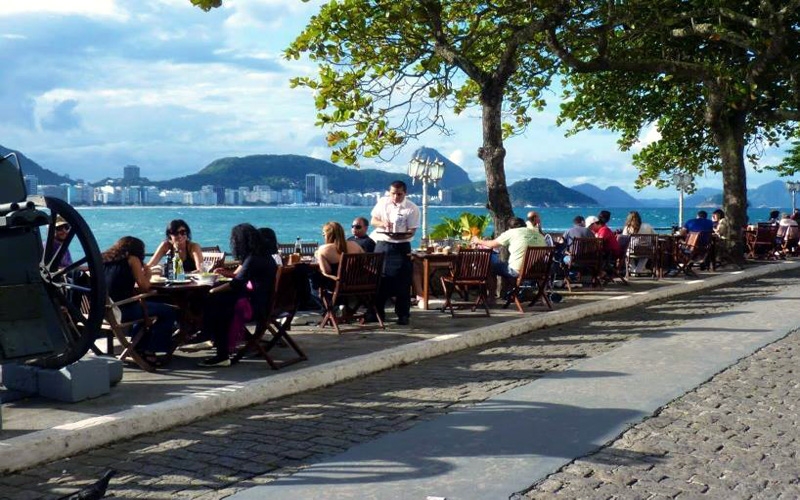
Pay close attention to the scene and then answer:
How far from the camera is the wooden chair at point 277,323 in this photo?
9125 millimetres

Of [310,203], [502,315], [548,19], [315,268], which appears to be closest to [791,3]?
[548,19]

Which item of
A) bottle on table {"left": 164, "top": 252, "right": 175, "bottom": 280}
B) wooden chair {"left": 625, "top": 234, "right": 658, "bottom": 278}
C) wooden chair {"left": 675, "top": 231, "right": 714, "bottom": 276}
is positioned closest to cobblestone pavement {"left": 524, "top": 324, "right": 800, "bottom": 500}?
bottle on table {"left": 164, "top": 252, "right": 175, "bottom": 280}

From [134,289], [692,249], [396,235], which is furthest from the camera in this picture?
[692,249]

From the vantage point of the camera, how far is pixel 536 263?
46.8 feet

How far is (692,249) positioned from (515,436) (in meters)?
17.0

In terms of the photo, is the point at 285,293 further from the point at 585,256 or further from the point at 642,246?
the point at 642,246

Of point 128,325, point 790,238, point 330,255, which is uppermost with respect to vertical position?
point 330,255

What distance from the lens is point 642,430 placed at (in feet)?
21.9

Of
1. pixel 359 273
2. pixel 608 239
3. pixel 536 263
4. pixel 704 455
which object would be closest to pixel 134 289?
pixel 359 273

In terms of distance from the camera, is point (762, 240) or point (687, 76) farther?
point (762, 240)

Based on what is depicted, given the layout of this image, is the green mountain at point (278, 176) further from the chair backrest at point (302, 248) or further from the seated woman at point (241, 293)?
the seated woman at point (241, 293)

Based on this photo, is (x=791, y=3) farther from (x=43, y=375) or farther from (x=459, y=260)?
(x=43, y=375)

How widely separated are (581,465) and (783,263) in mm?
22939

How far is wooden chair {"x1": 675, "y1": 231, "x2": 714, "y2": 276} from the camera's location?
22000 millimetres
